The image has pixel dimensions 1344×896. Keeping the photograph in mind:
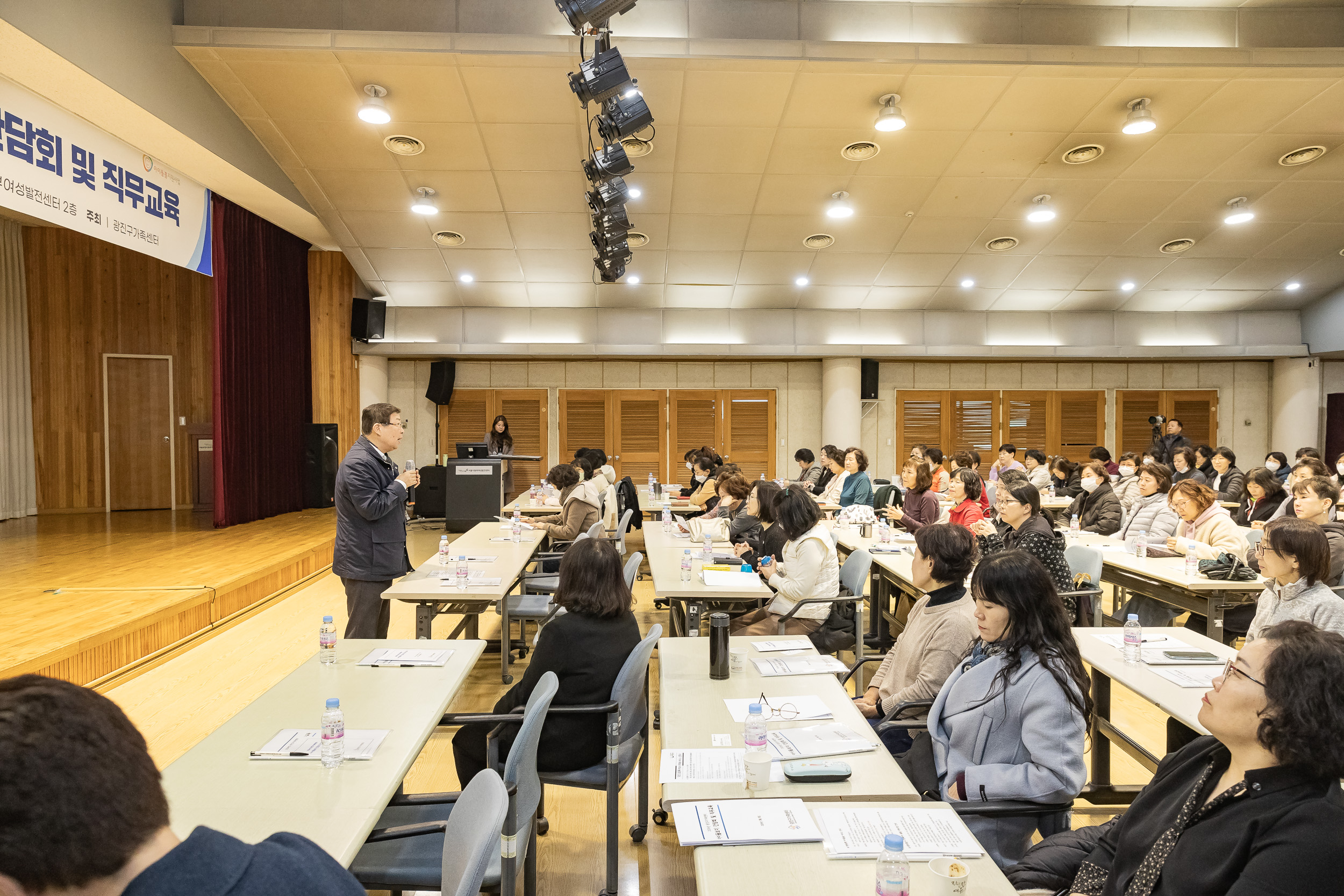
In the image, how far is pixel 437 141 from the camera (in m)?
7.56

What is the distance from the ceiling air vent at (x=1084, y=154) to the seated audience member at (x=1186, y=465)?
11.1 ft

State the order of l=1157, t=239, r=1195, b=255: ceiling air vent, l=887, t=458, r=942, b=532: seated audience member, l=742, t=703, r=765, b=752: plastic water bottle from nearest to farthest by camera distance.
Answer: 1. l=742, t=703, r=765, b=752: plastic water bottle
2. l=887, t=458, r=942, b=532: seated audience member
3. l=1157, t=239, r=1195, b=255: ceiling air vent

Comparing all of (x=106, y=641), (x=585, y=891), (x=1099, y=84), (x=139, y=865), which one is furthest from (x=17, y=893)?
A: (x=1099, y=84)

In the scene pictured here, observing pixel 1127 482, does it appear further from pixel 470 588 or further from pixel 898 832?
pixel 898 832

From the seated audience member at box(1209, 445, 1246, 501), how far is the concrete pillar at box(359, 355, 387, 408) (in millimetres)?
11110

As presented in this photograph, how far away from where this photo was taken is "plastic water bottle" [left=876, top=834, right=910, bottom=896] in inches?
61.2

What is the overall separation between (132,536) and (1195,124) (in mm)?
11687

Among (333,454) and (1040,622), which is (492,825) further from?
(333,454)

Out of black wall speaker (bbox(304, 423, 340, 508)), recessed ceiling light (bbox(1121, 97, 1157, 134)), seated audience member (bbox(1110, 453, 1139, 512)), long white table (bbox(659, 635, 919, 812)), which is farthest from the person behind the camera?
black wall speaker (bbox(304, 423, 340, 508))

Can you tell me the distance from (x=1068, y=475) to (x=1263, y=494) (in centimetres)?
252

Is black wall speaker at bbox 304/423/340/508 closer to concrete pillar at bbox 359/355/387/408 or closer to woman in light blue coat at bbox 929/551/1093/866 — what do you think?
concrete pillar at bbox 359/355/387/408

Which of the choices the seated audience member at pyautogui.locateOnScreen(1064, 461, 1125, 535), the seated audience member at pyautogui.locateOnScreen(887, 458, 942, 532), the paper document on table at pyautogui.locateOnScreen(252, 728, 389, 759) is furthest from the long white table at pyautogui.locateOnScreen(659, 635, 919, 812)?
the seated audience member at pyautogui.locateOnScreen(1064, 461, 1125, 535)

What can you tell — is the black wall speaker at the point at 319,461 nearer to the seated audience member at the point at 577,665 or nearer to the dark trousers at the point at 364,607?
the dark trousers at the point at 364,607

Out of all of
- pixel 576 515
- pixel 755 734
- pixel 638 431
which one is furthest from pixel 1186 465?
pixel 755 734
